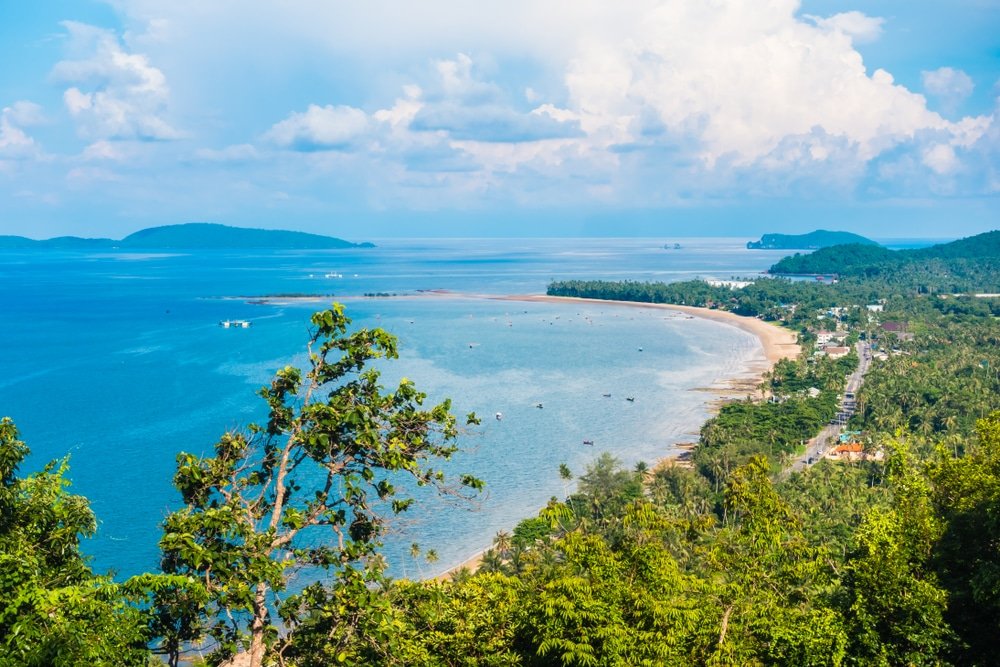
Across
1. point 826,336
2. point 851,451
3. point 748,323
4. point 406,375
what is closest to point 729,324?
point 748,323

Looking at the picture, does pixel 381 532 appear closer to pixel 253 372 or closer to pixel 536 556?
pixel 536 556

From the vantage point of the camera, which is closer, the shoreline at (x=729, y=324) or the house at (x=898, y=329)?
the shoreline at (x=729, y=324)

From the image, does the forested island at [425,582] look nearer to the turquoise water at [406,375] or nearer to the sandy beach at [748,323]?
the turquoise water at [406,375]

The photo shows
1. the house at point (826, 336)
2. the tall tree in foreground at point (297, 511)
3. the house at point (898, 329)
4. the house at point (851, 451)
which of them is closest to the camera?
the tall tree in foreground at point (297, 511)

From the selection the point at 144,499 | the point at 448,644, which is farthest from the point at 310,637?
the point at 144,499

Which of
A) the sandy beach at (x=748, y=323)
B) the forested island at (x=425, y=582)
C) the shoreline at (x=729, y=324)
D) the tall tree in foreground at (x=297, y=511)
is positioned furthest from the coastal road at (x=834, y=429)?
the tall tree in foreground at (x=297, y=511)

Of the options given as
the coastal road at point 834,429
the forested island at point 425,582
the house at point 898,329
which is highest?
the forested island at point 425,582

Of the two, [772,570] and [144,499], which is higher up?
[772,570]
